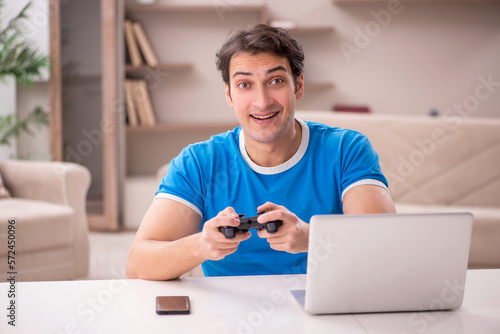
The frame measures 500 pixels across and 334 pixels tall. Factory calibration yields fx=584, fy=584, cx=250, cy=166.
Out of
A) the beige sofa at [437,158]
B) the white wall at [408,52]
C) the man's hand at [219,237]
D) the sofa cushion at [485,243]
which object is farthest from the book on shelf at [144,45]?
the man's hand at [219,237]

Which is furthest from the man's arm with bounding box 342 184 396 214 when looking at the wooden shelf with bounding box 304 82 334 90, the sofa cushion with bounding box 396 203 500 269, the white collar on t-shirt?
the wooden shelf with bounding box 304 82 334 90

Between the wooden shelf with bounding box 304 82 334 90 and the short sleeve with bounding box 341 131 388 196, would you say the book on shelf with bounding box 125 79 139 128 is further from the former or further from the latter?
the short sleeve with bounding box 341 131 388 196

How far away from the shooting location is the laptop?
3.30 feet

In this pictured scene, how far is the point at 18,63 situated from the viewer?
3.82 m

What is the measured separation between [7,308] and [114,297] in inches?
7.6

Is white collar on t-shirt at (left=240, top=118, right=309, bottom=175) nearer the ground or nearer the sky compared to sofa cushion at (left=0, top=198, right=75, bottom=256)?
nearer the sky

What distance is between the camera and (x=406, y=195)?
3.05 metres

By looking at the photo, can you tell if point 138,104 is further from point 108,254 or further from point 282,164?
point 282,164

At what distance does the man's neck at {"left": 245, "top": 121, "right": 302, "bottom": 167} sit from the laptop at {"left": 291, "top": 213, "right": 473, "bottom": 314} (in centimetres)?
58

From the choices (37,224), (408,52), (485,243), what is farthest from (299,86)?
(408,52)

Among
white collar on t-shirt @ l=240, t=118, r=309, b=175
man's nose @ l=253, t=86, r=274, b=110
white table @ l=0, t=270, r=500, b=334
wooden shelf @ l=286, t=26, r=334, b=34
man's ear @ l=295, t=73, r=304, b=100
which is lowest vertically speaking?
white table @ l=0, t=270, r=500, b=334

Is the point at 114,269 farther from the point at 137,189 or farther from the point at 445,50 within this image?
the point at 445,50

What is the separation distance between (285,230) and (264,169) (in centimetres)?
40

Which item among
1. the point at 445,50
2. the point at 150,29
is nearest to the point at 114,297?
the point at 150,29
